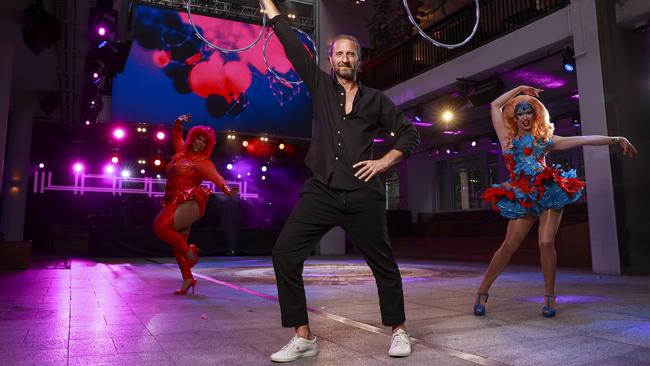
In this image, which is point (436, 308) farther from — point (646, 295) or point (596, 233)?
point (596, 233)

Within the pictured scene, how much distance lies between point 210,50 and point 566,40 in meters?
8.27

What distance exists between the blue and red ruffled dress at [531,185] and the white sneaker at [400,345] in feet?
4.91

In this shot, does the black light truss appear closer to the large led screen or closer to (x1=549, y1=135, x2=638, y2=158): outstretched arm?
the large led screen

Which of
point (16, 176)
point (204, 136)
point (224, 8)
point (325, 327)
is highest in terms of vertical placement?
point (224, 8)

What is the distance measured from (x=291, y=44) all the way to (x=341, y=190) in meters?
0.72

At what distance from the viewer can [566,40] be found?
292 inches

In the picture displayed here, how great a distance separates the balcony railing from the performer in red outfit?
6.47m

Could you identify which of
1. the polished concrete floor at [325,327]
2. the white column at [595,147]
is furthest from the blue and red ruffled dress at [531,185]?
the white column at [595,147]

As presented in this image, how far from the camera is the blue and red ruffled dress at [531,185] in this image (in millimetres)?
3125

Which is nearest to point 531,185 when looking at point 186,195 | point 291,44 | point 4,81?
point 291,44

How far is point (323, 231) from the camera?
2156mm

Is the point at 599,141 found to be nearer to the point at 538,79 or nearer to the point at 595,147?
the point at 595,147

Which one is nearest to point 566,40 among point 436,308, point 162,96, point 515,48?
point 515,48

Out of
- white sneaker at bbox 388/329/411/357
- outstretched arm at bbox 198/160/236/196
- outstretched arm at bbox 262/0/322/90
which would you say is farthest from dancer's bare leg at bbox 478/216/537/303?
outstretched arm at bbox 198/160/236/196
